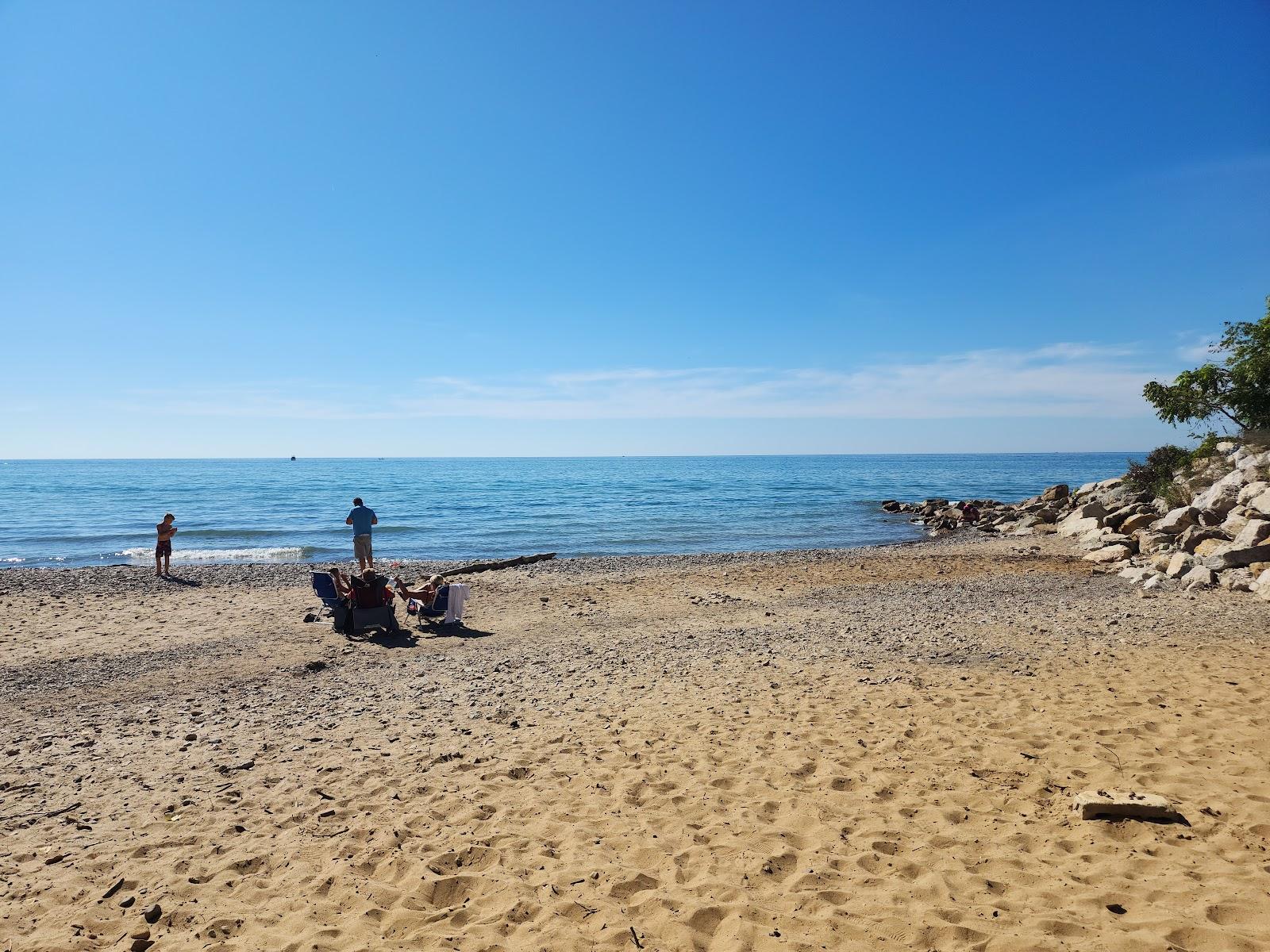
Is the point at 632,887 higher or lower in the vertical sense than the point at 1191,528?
lower

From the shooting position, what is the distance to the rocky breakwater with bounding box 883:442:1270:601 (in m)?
12.7

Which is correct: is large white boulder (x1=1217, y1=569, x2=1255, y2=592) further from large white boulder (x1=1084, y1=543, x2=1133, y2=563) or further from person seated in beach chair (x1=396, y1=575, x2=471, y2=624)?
person seated in beach chair (x1=396, y1=575, x2=471, y2=624)

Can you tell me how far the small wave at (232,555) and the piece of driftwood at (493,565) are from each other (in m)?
8.23

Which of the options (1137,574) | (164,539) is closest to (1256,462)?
(1137,574)

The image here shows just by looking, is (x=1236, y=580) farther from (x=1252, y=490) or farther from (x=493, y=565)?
(x=493, y=565)

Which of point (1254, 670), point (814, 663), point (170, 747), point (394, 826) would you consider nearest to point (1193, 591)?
point (1254, 670)

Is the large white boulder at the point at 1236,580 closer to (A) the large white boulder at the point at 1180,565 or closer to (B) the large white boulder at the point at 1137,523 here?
(A) the large white boulder at the point at 1180,565

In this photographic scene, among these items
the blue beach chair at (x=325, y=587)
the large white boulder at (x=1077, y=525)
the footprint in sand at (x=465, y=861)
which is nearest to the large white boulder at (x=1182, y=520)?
the large white boulder at (x=1077, y=525)

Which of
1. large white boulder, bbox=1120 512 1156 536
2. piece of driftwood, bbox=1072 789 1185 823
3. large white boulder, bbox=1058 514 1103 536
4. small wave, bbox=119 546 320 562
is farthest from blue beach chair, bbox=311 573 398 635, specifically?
large white boulder, bbox=1058 514 1103 536

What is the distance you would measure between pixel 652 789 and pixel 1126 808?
11.1ft

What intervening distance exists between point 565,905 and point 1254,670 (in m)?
8.44

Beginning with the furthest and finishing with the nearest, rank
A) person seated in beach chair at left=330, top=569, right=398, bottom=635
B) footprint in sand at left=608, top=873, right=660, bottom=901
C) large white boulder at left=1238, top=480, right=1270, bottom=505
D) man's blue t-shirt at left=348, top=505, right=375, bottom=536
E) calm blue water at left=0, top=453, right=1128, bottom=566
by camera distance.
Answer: calm blue water at left=0, top=453, right=1128, bottom=566, man's blue t-shirt at left=348, top=505, right=375, bottom=536, large white boulder at left=1238, top=480, right=1270, bottom=505, person seated in beach chair at left=330, top=569, right=398, bottom=635, footprint in sand at left=608, top=873, right=660, bottom=901

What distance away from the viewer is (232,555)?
25891mm

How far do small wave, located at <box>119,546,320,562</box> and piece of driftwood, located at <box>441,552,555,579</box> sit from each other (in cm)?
823
